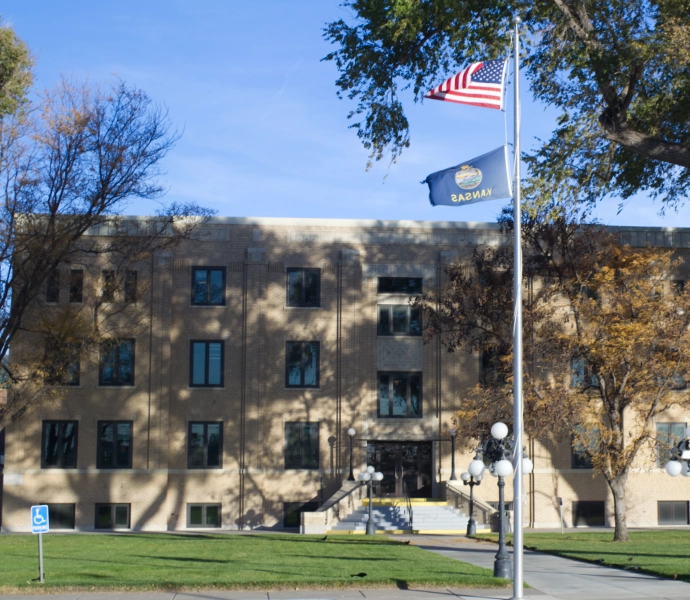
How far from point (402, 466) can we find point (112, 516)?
13105mm

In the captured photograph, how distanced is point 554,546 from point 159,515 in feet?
59.4

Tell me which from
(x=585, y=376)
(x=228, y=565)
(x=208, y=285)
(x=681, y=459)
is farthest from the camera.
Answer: (x=208, y=285)

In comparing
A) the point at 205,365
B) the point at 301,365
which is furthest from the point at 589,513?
the point at 205,365

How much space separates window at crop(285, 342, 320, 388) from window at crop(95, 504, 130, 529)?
9.08 m

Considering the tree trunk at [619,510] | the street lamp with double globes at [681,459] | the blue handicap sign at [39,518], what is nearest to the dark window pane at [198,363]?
the tree trunk at [619,510]

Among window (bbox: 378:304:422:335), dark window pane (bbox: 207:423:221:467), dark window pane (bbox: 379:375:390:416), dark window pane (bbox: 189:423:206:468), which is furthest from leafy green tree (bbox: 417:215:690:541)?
dark window pane (bbox: 189:423:206:468)

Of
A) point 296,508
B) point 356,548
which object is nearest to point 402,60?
point 356,548

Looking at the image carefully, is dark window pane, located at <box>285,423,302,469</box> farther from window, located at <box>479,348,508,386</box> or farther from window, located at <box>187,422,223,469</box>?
window, located at <box>479,348,508,386</box>

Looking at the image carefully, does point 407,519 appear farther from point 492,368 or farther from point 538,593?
point 538,593

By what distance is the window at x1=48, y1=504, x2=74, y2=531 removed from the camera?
3984cm

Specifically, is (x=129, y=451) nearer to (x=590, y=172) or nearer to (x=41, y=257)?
(x=41, y=257)

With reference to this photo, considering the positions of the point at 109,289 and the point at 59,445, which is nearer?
the point at 109,289

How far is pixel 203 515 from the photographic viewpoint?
134ft

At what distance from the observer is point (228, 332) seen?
41469 millimetres
